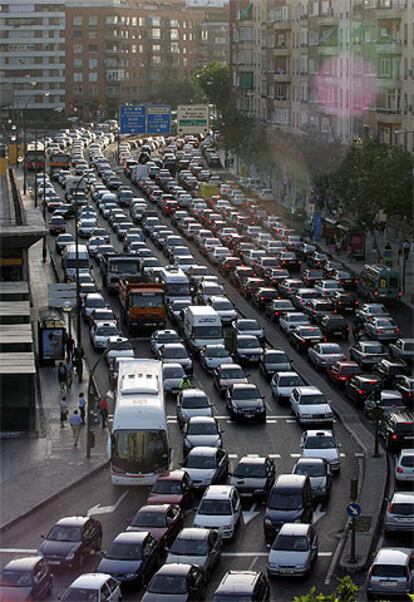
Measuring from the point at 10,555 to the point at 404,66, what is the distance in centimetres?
6793

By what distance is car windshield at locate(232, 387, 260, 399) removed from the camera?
50625 mm

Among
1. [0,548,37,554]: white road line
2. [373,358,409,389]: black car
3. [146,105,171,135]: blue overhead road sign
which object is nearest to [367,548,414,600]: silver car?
[0,548,37,554]: white road line

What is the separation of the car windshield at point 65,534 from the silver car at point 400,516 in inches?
290

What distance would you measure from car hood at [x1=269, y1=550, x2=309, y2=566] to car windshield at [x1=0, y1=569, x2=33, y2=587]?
17.7 ft

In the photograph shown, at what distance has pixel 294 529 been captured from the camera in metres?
35.4

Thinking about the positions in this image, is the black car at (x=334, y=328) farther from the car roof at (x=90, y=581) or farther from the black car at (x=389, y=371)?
the car roof at (x=90, y=581)

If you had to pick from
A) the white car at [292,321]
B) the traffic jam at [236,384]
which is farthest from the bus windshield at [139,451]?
Result: the white car at [292,321]

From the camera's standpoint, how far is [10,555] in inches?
1442

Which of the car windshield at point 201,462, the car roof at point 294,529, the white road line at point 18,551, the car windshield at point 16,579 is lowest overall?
the white road line at point 18,551

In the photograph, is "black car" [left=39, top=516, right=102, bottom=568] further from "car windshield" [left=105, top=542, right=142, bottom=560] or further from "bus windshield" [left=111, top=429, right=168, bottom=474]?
"bus windshield" [left=111, top=429, right=168, bottom=474]

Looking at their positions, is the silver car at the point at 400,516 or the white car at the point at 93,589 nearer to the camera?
the white car at the point at 93,589

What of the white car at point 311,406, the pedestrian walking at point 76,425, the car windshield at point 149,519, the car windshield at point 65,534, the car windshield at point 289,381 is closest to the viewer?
the car windshield at point 65,534

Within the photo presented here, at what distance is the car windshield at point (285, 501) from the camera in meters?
38.1

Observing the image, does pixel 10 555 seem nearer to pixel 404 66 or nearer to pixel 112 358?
pixel 112 358
